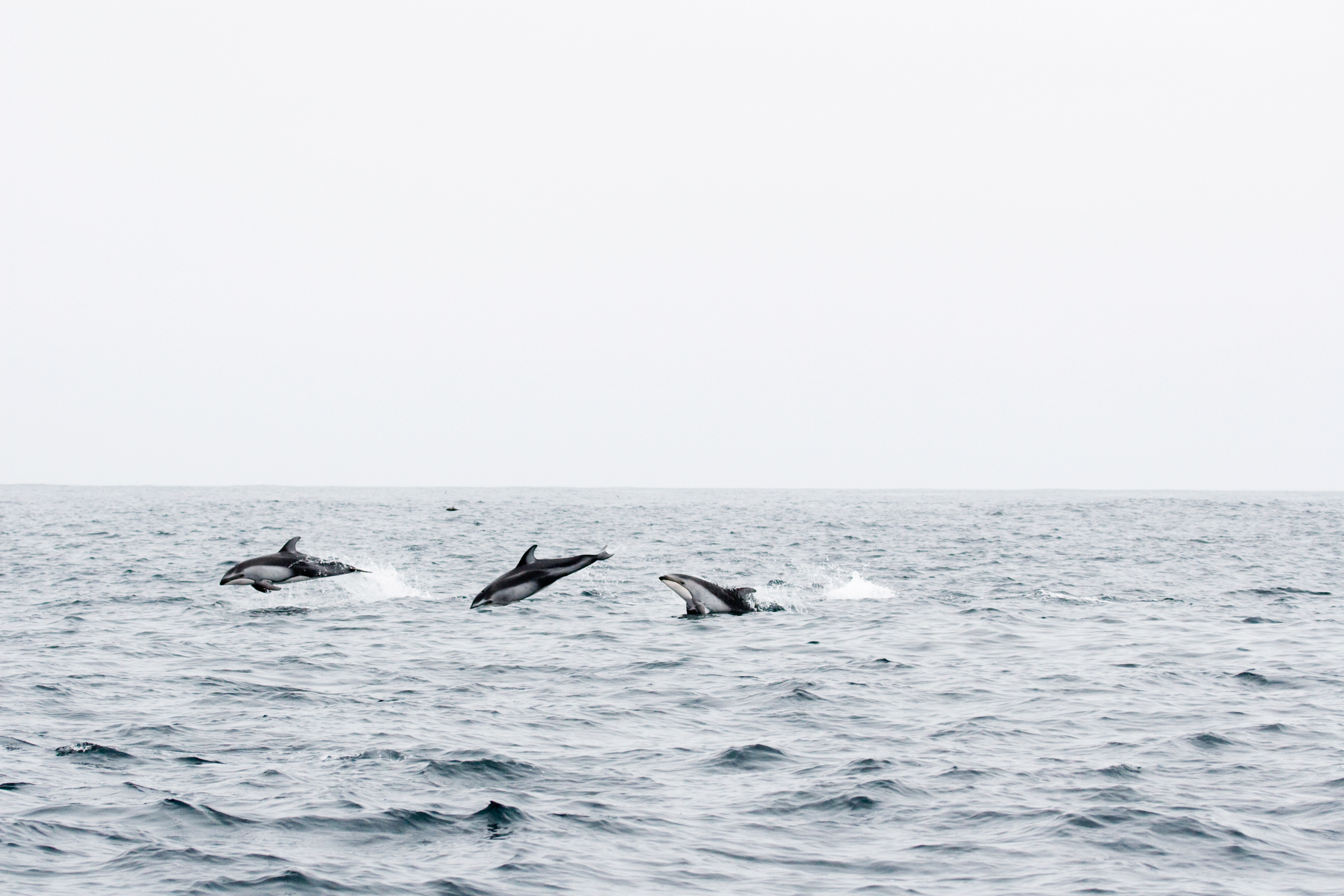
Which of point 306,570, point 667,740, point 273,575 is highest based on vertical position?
point 306,570

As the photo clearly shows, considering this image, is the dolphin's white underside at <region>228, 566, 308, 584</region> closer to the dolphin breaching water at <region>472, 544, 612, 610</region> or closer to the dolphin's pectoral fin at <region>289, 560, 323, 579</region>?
the dolphin's pectoral fin at <region>289, 560, 323, 579</region>

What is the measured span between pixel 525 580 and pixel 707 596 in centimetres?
356

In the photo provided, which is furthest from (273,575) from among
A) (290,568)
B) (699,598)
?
(699,598)

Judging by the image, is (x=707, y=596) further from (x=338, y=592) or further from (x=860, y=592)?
(x=338, y=592)

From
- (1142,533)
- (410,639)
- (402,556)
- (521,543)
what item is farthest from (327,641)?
(1142,533)

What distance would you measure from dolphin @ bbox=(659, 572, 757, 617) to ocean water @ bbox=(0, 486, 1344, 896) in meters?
0.68

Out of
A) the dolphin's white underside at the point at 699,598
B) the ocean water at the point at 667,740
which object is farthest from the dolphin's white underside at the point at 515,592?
the dolphin's white underside at the point at 699,598

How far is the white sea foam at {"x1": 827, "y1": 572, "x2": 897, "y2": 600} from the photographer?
28.2 m

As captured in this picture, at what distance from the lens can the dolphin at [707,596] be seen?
24.3 meters

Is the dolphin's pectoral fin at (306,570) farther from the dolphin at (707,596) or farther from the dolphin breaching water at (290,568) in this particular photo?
the dolphin at (707,596)

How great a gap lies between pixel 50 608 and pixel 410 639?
8627 mm

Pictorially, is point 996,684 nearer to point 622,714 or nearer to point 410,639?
point 622,714

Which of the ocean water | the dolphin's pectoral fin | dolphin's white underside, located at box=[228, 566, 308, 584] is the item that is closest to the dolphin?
the ocean water

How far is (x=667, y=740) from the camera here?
1336 cm
